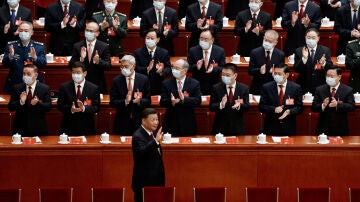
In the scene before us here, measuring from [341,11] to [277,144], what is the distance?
136 inches

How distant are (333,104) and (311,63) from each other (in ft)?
4.59

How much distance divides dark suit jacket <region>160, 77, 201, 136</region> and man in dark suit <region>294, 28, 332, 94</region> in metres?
1.79

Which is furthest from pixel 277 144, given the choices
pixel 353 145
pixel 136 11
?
pixel 136 11

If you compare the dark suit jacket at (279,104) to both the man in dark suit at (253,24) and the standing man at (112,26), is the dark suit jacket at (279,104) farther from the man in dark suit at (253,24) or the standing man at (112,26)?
the standing man at (112,26)

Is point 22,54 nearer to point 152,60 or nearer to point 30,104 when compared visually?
point 30,104

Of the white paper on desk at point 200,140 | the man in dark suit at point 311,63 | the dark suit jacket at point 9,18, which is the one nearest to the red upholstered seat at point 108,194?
the white paper on desk at point 200,140

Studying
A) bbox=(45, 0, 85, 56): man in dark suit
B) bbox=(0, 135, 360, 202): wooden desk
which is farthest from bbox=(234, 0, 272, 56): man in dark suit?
bbox=(0, 135, 360, 202): wooden desk

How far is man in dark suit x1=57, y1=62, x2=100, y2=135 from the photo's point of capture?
13422 mm

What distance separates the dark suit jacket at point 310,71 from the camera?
1467 cm

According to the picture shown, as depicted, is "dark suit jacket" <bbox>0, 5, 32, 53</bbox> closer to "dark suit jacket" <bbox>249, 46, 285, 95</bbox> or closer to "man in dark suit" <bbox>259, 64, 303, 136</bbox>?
"dark suit jacket" <bbox>249, 46, 285, 95</bbox>

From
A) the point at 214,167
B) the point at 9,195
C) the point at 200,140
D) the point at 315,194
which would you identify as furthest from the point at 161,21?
the point at 9,195

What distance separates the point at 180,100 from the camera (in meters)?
13.6

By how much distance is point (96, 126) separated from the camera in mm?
14391

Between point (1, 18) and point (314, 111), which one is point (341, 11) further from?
point (1, 18)
